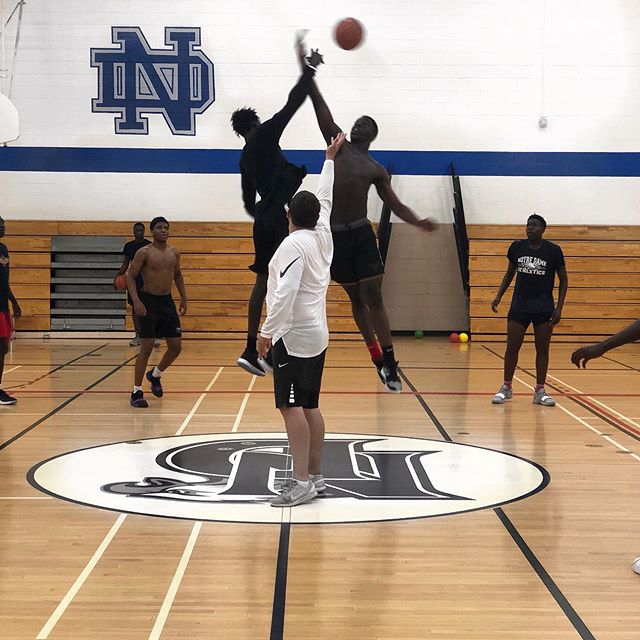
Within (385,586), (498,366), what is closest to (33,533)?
(385,586)

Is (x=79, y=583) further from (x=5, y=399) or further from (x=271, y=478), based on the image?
(x=5, y=399)

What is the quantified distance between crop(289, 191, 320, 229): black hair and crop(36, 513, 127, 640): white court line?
1996mm

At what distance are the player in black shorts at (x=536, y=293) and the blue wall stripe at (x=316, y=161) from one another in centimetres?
751

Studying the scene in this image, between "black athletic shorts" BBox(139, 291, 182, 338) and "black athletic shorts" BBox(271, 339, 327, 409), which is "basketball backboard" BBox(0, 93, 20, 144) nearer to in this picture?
"black athletic shorts" BBox(139, 291, 182, 338)

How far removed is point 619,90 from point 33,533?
14.9 metres

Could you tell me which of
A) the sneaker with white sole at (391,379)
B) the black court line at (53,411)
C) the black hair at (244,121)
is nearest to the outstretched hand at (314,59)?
the black hair at (244,121)

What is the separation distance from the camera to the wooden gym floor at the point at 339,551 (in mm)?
3785

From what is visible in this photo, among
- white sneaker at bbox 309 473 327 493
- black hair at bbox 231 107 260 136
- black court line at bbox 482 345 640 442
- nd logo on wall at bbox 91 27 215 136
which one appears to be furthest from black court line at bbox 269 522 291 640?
nd logo on wall at bbox 91 27 215 136

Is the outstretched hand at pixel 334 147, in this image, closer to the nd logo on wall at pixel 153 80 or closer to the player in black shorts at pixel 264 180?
the player in black shorts at pixel 264 180

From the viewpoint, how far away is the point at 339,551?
475 centimetres

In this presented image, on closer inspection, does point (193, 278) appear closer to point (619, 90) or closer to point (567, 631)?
point (619, 90)

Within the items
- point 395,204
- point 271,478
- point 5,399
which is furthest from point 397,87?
point 271,478

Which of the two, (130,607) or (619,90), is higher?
(619,90)

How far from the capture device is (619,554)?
476 centimetres
